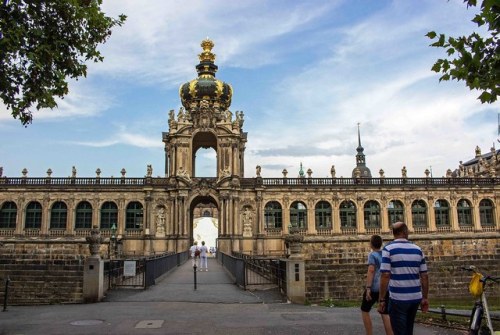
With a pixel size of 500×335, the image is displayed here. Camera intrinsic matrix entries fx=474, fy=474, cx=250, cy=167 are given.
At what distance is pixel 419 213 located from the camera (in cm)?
5156

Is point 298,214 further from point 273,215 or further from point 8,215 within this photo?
point 8,215

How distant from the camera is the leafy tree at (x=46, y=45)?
1214cm

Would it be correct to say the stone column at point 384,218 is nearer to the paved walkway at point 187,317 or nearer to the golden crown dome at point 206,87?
the golden crown dome at point 206,87

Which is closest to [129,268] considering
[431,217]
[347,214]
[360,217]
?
[347,214]

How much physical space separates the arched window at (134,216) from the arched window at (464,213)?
34.2 metres

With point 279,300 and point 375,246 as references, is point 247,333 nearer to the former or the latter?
point 375,246

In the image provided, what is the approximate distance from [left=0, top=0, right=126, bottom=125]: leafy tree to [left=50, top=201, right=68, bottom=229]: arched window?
3665 centimetres

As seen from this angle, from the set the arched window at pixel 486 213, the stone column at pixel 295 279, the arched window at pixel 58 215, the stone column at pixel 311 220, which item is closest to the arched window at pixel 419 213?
the arched window at pixel 486 213

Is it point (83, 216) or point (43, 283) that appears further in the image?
point (83, 216)

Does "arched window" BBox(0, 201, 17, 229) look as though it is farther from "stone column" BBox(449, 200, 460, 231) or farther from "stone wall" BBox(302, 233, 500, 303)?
"stone column" BBox(449, 200, 460, 231)

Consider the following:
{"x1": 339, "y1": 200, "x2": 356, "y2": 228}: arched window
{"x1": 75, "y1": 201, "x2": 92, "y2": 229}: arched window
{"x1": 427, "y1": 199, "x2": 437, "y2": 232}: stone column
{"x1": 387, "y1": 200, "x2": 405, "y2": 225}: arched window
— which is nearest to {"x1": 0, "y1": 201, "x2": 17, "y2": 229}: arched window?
{"x1": 75, "y1": 201, "x2": 92, "y2": 229}: arched window

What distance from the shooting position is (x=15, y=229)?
46.8 m

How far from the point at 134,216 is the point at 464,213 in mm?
35449

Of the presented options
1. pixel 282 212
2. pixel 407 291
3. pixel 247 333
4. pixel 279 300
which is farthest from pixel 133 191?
pixel 407 291
